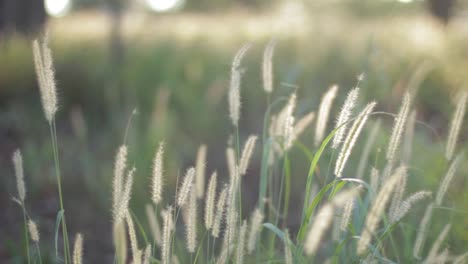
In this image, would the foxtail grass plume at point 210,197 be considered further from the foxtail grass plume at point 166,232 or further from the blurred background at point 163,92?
the blurred background at point 163,92

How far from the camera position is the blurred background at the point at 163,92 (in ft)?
11.4

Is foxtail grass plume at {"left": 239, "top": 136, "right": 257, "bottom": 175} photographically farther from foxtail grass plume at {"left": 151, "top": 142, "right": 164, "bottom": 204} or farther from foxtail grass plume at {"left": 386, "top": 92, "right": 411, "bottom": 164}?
foxtail grass plume at {"left": 386, "top": 92, "right": 411, "bottom": 164}

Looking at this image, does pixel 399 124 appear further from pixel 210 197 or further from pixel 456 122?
pixel 210 197

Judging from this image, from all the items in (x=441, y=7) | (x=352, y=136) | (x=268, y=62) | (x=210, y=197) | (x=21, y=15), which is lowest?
(x=210, y=197)

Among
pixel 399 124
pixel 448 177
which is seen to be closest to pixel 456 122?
pixel 448 177

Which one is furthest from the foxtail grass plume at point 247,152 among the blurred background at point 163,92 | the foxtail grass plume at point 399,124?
the blurred background at point 163,92

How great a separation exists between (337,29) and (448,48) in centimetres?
141

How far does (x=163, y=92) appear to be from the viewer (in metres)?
4.29

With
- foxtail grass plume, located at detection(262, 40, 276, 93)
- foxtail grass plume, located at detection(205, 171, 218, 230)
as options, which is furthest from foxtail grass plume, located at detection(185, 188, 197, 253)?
foxtail grass plume, located at detection(262, 40, 276, 93)

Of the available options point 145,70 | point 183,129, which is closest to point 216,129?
point 183,129

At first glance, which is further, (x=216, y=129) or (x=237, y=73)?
(x=216, y=129)

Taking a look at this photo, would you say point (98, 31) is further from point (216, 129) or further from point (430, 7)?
point (430, 7)

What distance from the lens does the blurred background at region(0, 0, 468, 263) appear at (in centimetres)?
346

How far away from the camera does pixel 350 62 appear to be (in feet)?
19.6
